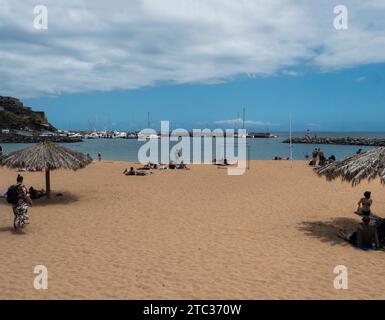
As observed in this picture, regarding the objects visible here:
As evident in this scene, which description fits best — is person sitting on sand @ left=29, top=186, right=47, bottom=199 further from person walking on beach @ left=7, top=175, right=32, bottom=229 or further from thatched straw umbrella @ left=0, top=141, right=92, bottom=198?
person walking on beach @ left=7, top=175, right=32, bottom=229

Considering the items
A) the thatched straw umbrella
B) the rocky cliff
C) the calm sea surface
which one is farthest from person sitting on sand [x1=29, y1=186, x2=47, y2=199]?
the rocky cliff

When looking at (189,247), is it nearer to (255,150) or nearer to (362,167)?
(362,167)

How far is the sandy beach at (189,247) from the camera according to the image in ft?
19.6

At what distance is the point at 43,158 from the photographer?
12656 millimetres

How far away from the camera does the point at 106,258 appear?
7.33 metres

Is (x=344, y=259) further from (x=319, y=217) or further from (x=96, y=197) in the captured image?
(x=96, y=197)

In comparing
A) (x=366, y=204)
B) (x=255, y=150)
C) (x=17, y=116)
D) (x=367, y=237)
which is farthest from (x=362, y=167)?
(x=17, y=116)

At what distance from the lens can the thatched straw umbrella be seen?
1257 cm

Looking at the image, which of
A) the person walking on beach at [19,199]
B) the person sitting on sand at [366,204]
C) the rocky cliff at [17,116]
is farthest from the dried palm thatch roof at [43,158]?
the rocky cliff at [17,116]

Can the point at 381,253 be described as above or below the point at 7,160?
below
